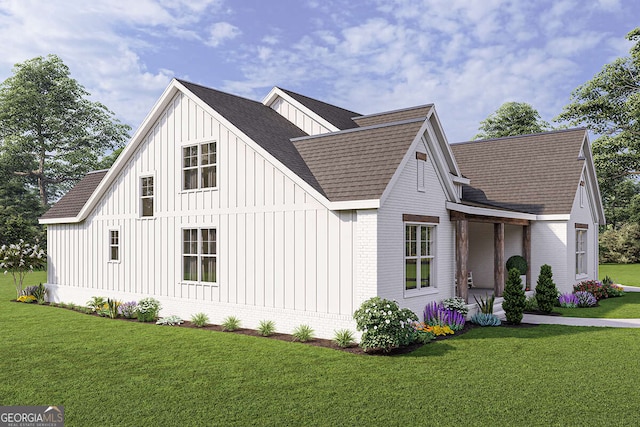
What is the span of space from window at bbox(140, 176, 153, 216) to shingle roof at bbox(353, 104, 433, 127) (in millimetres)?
8301

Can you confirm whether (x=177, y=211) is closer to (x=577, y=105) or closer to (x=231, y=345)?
(x=231, y=345)

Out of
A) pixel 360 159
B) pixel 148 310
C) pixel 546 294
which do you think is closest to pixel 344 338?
pixel 360 159

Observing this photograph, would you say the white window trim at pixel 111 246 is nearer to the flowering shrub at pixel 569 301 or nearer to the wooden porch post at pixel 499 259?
the wooden porch post at pixel 499 259

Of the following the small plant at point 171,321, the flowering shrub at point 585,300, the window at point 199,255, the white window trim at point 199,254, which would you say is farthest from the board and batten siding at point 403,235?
the flowering shrub at point 585,300

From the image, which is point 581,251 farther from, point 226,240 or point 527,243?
point 226,240

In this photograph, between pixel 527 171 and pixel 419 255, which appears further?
pixel 527 171

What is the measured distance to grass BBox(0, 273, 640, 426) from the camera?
733 cm

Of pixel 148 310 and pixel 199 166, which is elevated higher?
pixel 199 166

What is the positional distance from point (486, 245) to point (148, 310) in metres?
14.6

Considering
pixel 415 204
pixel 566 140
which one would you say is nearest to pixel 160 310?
pixel 415 204

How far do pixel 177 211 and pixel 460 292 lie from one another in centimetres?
922

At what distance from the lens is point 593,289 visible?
2166 cm

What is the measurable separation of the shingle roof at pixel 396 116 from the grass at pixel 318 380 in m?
7.52

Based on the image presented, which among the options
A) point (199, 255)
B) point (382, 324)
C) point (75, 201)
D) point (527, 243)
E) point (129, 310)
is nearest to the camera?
point (382, 324)
